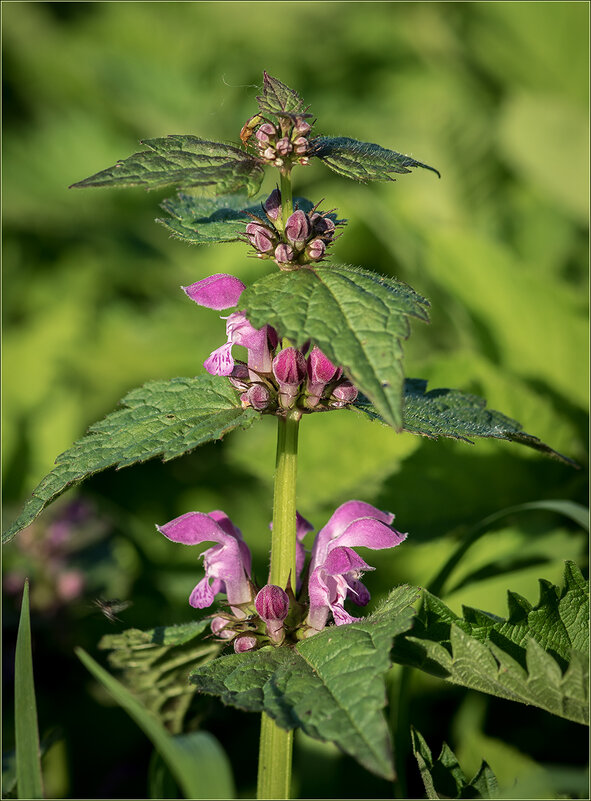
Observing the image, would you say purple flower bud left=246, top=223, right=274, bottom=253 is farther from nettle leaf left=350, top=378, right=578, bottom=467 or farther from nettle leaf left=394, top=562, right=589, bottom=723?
nettle leaf left=394, top=562, right=589, bottom=723

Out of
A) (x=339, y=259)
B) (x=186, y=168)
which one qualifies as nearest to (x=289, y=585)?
(x=186, y=168)

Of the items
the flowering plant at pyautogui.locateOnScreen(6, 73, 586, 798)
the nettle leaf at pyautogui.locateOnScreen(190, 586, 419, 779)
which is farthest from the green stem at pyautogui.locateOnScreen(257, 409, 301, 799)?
the nettle leaf at pyautogui.locateOnScreen(190, 586, 419, 779)

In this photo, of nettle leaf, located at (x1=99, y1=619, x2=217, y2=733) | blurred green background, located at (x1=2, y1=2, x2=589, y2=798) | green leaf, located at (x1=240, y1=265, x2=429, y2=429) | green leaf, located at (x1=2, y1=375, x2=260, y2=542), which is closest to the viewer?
green leaf, located at (x1=240, y1=265, x2=429, y2=429)

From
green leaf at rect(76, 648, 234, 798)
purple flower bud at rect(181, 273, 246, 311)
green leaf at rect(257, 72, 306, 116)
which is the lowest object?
green leaf at rect(76, 648, 234, 798)

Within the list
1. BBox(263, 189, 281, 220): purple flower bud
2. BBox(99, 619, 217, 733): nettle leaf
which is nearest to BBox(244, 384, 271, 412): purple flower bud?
BBox(263, 189, 281, 220): purple flower bud

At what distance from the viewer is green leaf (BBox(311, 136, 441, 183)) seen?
2.81 feet

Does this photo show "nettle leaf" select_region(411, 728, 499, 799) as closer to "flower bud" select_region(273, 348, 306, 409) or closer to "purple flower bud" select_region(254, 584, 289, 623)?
"purple flower bud" select_region(254, 584, 289, 623)

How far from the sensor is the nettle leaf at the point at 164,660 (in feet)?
3.60

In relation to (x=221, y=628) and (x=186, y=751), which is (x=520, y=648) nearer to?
(x=221, y=628)

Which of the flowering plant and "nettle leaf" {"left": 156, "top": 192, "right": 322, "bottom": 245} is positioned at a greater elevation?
"nettle leaf" {"left": 156, "top": 192, "right": 322, "bottom": 245}

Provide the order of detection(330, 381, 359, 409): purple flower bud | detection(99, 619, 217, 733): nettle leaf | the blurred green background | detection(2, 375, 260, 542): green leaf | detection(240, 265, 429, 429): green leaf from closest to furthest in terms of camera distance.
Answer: detection(240, 265, 429, 429): green leaf < detection(2, 375, 260, 542): green leaf < detection(330, 381, 359, 409): purple flower bud < detection(99, 619, 217, 733): nettle leaf < the blurred green background

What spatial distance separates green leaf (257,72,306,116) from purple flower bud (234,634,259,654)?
2.05ft

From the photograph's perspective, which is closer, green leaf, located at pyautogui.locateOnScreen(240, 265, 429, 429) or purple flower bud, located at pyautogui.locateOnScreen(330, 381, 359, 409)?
green leaf, located at pyautogui.locateOnScreen(240, 265, 429, 429)

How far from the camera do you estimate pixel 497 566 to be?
1.66 metres
